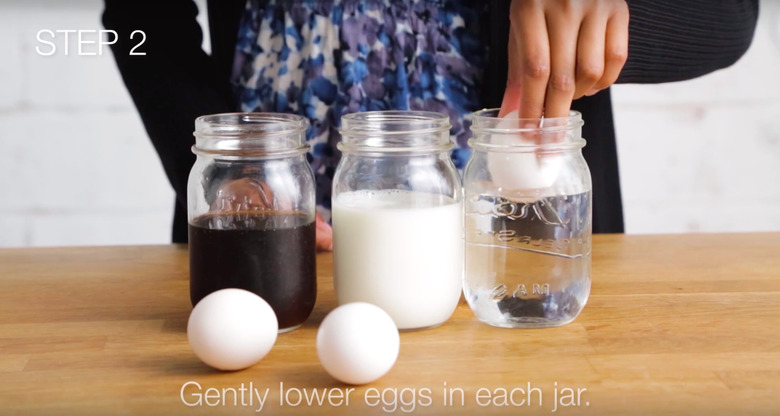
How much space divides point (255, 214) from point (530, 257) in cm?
28

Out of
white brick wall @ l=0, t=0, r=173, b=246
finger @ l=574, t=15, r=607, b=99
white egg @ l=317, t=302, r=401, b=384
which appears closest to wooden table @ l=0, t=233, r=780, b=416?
white egg @ l=317, t=302, r=401, b=384

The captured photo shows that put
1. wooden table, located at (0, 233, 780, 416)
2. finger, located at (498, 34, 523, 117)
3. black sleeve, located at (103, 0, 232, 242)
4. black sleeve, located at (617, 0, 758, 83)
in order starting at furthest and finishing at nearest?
black sleeve, located at (103, 0, 232, 242), black sleeve, located at (617, 0, 758, 83), finger, located at (498, 34, 523, 117), wooden table, located at (0, 233, 780, 416)

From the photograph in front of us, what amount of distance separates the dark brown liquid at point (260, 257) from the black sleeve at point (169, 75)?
482mm

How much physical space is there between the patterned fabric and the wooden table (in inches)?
12.9

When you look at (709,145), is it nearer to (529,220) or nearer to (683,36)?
(683,36)

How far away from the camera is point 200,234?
34.7 inches

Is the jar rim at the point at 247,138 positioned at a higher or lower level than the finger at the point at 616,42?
lower

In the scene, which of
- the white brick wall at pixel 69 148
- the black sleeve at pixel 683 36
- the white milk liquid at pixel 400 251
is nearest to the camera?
the white milk liquid at pixel 400 251

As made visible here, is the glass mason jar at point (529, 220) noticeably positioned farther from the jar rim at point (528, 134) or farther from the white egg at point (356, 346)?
the white egg at point (356, 346)

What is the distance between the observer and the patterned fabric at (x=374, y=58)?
1.31 m

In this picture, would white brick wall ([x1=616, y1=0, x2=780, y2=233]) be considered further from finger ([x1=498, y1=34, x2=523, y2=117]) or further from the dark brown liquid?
the dark brown liquid

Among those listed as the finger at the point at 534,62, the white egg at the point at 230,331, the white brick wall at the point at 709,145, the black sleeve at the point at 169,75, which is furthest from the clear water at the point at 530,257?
the white brick wall at the point at 709,145

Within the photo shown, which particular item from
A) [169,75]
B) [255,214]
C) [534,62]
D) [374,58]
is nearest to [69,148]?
[169,75]

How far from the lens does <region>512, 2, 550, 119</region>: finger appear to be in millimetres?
903
